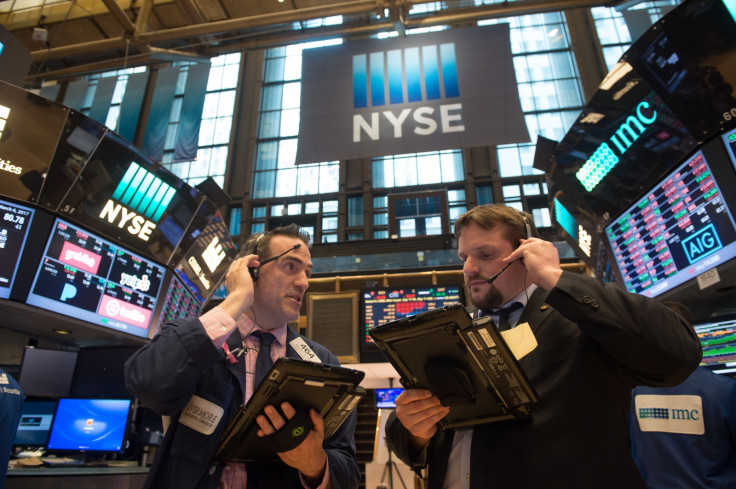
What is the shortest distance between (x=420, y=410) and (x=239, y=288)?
31.6 inches

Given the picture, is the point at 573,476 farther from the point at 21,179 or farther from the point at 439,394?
the point at 21,179

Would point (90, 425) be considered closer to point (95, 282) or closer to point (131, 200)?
point (95, 282)

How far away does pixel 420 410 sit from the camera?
1472 millimetres

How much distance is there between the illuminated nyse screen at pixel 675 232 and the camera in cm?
309

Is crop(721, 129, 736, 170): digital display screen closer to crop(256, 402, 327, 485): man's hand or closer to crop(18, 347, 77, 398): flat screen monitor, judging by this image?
crop(256, 402, 327, 485): man's hand

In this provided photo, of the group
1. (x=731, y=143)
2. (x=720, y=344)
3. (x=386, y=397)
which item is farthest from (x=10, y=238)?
(x=720, y=344)

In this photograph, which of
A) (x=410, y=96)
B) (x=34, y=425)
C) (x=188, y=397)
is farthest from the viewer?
(x=410, y=96)

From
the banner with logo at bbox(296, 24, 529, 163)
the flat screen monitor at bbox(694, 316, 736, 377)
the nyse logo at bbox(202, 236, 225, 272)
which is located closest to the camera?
the flat screen monitor at bbox(694, 316, 736, 377)

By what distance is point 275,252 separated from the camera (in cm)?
210

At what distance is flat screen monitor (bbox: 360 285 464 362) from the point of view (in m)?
6.35

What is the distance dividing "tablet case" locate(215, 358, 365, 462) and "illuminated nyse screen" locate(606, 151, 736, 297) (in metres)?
2.74

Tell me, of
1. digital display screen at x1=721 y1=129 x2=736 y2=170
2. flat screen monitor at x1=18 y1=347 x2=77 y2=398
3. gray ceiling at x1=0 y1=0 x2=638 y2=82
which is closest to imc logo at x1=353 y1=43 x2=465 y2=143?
gray ceiling at x1=0 y1=0 x2=638 y2=82

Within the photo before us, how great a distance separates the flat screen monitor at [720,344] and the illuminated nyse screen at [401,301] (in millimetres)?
2980

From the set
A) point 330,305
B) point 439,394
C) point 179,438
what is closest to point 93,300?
point 330,305
